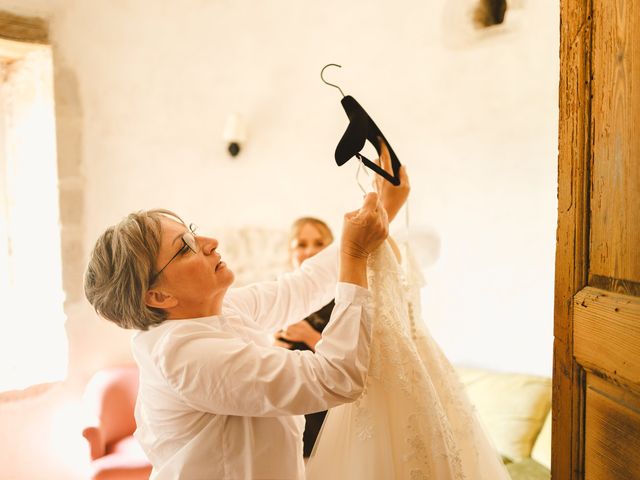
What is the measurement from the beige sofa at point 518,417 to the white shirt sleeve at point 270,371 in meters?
1.37

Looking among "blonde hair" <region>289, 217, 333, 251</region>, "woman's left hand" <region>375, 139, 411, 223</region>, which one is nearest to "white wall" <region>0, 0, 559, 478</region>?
"blonde hair" <region>289, 217, 333, 251</region>

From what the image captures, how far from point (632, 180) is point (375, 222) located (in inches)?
19.4

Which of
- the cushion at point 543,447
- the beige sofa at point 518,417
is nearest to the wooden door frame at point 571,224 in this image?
the beige sofa at point 518,417

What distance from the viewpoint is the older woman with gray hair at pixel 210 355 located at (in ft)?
3.32

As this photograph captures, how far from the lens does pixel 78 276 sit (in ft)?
9.36

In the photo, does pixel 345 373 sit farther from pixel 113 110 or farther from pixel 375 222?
pixel 113 110

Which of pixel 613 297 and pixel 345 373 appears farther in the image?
pixel 345 373

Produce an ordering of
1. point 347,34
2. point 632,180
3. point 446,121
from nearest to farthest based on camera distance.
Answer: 1. point 632,180
2. point 446,121
3. point 347,34

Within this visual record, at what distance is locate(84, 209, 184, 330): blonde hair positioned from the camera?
1122 mm

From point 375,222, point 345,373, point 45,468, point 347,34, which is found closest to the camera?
point 345,373

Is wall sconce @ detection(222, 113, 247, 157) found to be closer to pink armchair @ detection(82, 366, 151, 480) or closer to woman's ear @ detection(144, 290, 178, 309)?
pink armchair @ detection(82, 366, 151, 480)

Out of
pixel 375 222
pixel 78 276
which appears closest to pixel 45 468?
pixel 78 276

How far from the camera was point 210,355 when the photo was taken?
3.36 ft

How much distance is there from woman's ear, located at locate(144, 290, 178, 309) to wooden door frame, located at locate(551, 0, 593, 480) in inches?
31.4
